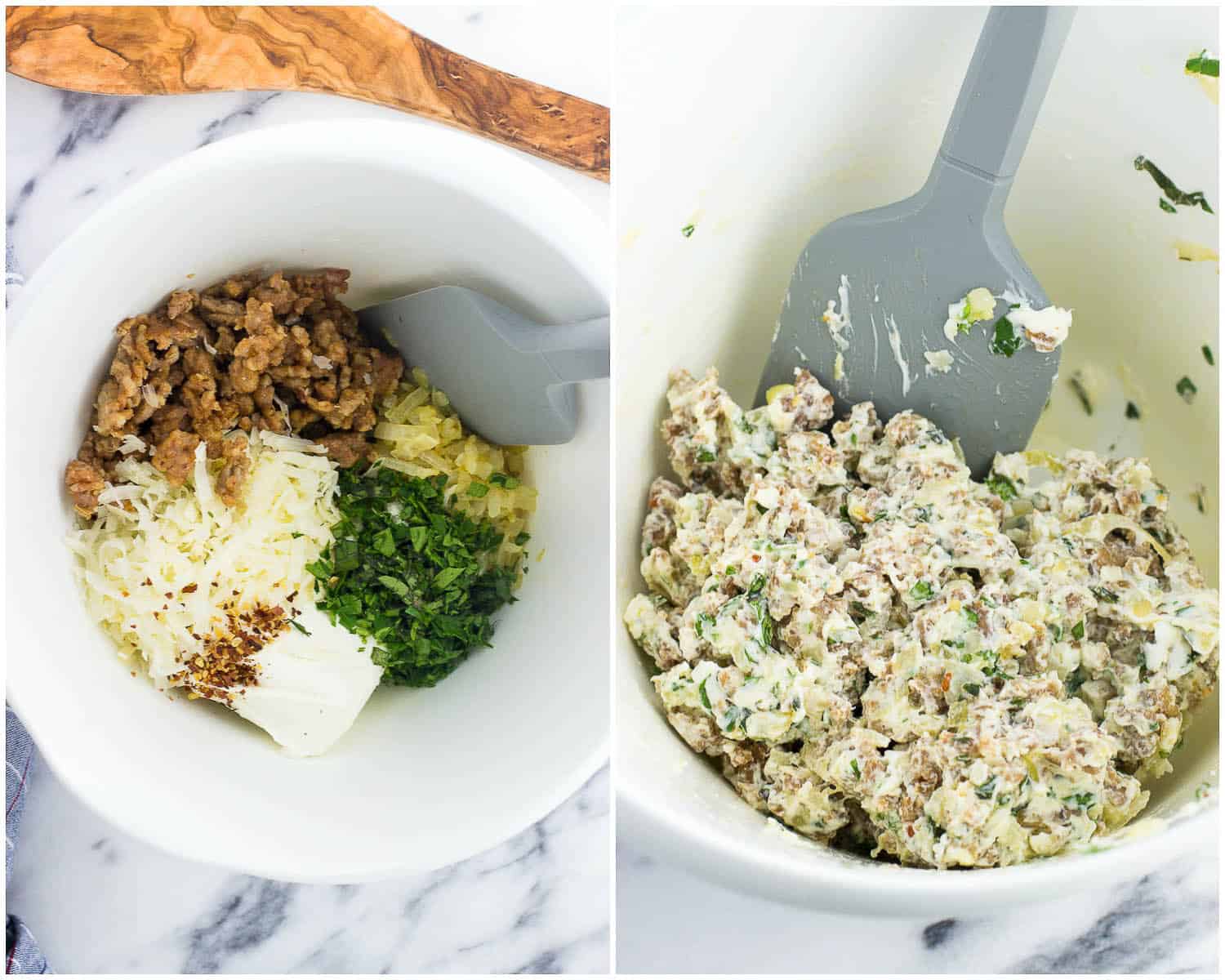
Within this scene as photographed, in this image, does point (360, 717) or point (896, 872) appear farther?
point (360, 717)

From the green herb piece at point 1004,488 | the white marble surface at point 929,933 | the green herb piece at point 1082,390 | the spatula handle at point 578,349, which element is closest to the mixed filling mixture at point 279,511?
the spatula handle at point 578,349

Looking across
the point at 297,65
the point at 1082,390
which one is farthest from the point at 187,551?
the point at 1082,390

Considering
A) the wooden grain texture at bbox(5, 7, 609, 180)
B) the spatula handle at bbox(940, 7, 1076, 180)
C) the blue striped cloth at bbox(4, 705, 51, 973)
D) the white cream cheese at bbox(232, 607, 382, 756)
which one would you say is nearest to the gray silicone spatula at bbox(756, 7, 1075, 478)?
the spatula handle at bbox(940, 7, 1076, 180)

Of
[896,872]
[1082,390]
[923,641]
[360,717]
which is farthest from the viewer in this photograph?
[1082,390]

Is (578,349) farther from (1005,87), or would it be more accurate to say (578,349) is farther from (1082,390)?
(1082,390)

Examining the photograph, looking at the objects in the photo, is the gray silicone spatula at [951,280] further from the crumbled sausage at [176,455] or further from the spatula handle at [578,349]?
the crumbled sausage at [176,455]

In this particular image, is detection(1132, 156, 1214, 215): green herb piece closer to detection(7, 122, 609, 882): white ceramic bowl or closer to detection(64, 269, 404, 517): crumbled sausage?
detection(7, 122, 609, 882): white ceramic bowl

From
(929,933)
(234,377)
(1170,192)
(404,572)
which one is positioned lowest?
(929,933)

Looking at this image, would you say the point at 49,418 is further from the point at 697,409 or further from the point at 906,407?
the point at 906,407
